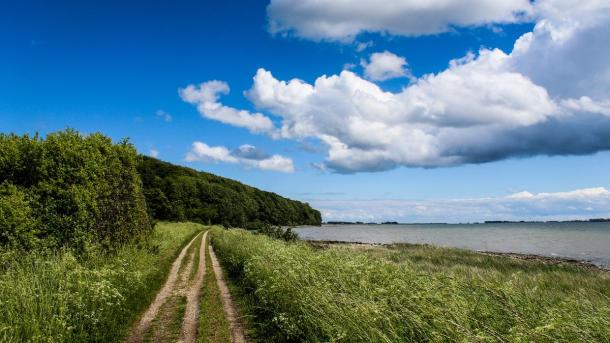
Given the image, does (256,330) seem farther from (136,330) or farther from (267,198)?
(267,198)

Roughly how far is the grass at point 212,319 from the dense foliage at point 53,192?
200 inches

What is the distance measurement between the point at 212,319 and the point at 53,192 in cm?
824

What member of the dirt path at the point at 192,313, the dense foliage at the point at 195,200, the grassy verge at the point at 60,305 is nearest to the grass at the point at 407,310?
the dirt path at the point at 192,313

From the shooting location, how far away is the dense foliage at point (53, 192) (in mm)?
14438

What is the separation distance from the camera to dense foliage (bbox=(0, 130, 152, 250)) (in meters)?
14.4

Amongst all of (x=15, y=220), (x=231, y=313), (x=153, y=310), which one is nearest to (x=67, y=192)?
(x=15, y=220)

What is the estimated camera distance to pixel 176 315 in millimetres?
13328

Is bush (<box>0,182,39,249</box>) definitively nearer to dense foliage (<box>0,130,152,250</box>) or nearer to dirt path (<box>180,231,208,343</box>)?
dense foliage (<box>0,130,152,250</box>)

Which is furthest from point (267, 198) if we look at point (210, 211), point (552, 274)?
point (552, 274)

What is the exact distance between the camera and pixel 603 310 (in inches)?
302

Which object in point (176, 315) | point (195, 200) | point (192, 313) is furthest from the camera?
point (195, 200)

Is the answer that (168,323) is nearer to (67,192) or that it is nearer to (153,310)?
(153,310)

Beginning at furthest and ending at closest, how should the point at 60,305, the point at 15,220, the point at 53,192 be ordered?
the point at 53,192 < the point at 15,220 < the point at 60,305

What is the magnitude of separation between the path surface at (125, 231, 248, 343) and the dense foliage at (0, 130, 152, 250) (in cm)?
372
